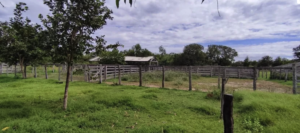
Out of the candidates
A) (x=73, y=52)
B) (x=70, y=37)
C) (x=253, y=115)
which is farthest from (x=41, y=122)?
(x=253, y=115)

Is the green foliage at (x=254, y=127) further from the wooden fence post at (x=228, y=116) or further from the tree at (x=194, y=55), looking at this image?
the tree at (x=194, y=55)

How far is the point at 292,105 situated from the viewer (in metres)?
5.56

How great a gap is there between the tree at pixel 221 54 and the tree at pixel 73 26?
4091 cm

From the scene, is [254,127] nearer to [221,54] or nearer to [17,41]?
[17,41]

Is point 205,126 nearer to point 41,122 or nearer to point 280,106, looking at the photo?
point 280,106

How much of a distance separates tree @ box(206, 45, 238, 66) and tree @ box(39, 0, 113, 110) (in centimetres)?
4091

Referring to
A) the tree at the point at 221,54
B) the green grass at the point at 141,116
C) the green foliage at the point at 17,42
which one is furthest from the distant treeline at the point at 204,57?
the green grass at the point at 141,116

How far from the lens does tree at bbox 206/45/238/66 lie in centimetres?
4347

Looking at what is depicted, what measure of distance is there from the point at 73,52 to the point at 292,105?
7.14 meters

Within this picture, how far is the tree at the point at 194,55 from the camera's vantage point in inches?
1409

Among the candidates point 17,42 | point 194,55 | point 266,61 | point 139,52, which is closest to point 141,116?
point 17,42

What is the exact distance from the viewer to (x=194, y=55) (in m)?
36.0

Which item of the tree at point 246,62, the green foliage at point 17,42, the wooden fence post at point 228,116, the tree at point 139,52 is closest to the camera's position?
the wooden fence post at point 228,116

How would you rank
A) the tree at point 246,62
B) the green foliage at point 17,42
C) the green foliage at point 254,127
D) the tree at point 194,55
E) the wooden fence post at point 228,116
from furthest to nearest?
the tree at point 246,62
the tree at point 194,55
the green foliage at point 17,42
the green foliage at point 254,127
the wooden fence post at point 228,116
